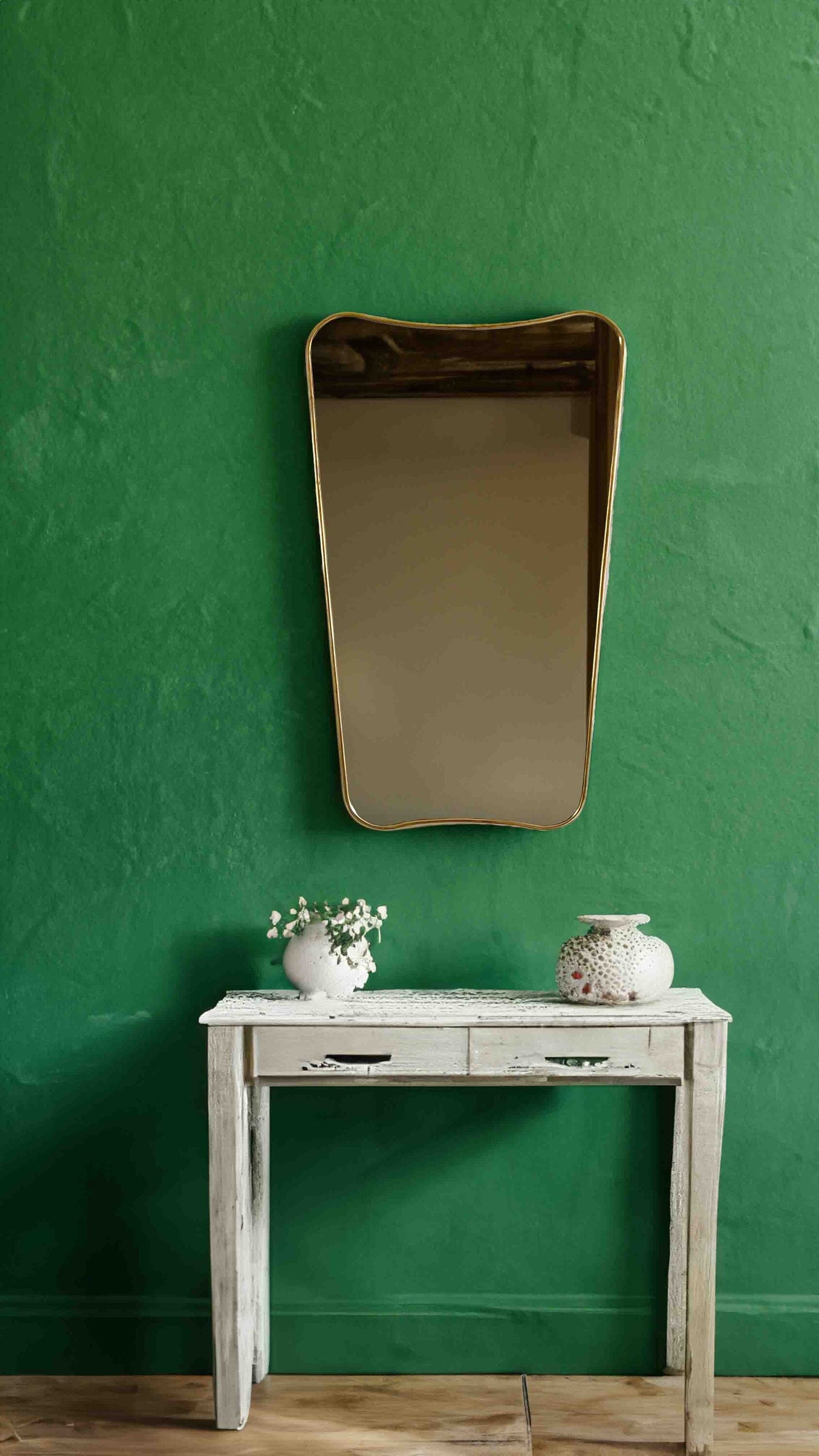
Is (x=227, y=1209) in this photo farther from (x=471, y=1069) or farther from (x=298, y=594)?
(x=298, y=594)

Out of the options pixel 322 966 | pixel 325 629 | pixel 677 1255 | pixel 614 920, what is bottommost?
pixel 677 1255

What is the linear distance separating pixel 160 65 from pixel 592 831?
6.14ft

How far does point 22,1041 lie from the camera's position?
99.3 inches

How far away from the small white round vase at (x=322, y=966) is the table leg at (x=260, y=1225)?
24cm

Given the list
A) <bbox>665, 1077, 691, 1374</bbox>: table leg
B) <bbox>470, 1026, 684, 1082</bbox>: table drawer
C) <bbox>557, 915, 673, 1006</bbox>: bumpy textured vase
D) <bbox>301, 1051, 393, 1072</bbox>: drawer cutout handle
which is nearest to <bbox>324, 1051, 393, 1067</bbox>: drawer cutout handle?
<bbox>301, 1051, 393, 1072</bbox>: drawer cutout handle

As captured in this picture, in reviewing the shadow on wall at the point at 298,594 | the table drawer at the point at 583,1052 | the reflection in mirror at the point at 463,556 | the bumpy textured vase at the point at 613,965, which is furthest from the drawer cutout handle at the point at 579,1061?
the shadow on wall at the point at 298,594

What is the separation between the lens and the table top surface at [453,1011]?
2137 millimetres

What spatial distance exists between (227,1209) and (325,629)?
1157 millimetres

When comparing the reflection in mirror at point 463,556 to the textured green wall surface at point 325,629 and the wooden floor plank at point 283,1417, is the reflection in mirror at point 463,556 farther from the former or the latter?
the wooden floor plank at point 283,1417

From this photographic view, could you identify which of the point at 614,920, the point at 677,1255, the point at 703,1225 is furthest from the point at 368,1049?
the point at 677,1255

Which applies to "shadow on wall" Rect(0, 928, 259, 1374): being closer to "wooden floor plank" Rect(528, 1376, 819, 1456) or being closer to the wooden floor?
the wooden floor

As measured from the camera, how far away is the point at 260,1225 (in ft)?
7.88

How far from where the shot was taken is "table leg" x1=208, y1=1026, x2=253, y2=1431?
2131 millimetres

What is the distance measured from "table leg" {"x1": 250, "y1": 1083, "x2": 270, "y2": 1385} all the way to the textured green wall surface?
6cm
